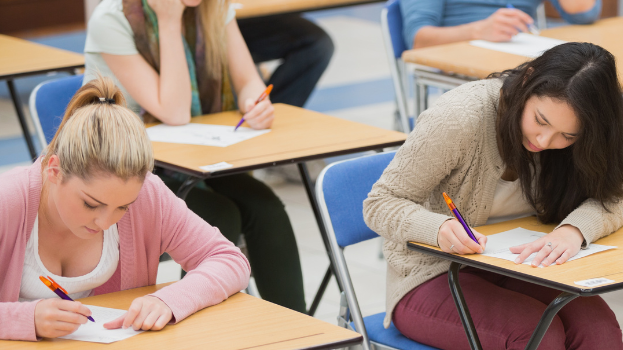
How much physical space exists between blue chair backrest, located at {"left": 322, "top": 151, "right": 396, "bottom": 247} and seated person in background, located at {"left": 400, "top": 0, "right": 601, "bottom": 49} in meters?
1.23

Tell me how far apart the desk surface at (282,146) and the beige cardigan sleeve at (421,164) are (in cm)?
47

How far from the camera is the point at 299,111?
2711 millimetres

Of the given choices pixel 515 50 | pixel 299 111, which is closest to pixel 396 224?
pixel 299 111

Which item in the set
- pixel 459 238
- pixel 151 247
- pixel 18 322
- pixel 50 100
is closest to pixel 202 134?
pixel 50 100

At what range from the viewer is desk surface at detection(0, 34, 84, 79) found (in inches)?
114

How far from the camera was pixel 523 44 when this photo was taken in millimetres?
2906

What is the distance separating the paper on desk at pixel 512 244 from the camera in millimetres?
1538

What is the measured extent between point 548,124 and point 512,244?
0.25 metres

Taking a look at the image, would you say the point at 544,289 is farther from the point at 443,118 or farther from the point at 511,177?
the point at 443,118

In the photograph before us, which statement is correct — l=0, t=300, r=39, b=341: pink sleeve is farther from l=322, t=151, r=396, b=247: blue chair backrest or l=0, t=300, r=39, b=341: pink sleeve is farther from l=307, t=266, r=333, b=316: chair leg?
l=307, t=266, r=333, b=316: chair leg

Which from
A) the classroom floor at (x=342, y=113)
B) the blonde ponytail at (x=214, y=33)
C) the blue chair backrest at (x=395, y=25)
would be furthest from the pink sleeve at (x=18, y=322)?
the blue chair backrest at (x=395, y=25)

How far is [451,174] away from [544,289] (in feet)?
1.06

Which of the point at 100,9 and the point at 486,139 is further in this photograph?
the point at 100,9

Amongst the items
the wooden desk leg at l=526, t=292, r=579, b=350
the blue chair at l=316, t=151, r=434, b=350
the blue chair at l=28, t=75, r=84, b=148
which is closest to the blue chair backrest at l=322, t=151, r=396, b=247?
the blue chair at l=316, t=151, r=434, b=350
